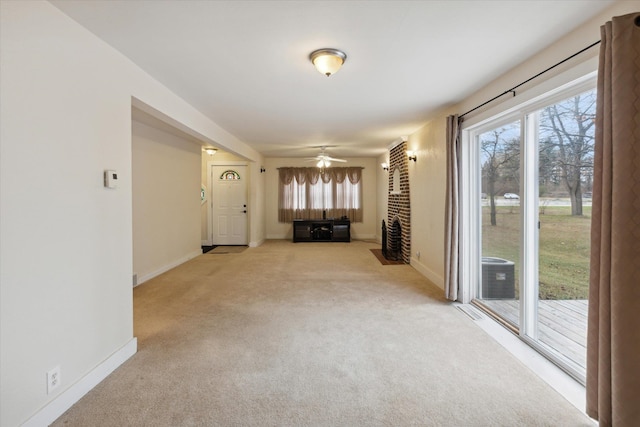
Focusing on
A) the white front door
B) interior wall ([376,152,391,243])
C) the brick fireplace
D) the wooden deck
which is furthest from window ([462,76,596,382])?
the white front door

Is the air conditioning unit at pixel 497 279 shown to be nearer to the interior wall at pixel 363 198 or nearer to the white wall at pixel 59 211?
the white wall at pixel 59 211

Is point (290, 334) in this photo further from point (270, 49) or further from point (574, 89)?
point (574, 89)

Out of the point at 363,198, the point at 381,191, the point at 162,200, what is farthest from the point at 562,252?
the point at 363,198

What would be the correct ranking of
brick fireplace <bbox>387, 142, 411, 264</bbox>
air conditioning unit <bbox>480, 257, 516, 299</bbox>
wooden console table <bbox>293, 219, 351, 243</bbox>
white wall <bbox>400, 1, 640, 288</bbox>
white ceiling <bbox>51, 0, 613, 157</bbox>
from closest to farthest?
white ceiling <bbox>51, 0, 613, 157</bbox> → white wall <bbox>400, 1, 640, 288</bbox> → air conditioning unit <bbox>480, 257, 516, 299</bbox> → brick fireplace <bbox>387, 142, 411, 264</bbox> → wooden console table <bbox>293, 219, 351, 243</bbox>

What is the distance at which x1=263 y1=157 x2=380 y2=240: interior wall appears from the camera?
8.63 m

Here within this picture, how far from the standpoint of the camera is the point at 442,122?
160 inches

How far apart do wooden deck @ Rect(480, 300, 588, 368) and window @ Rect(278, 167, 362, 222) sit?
6.23 meters

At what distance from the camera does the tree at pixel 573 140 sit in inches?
82.2

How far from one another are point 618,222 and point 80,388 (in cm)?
312

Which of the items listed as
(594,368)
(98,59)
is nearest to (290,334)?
(594,368)

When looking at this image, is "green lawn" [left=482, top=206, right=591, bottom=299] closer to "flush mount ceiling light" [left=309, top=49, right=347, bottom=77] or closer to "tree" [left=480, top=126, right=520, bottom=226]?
"tree" [left=480, top=126, right=520, bottom=226]

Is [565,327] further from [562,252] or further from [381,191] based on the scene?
[381,191]

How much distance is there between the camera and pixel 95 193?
2072mm

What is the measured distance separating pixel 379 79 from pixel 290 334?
2.49 metres
